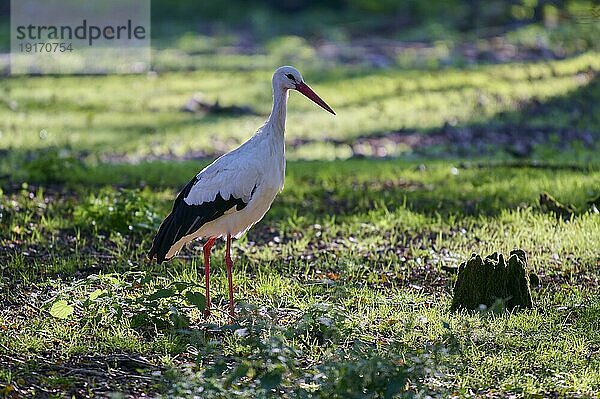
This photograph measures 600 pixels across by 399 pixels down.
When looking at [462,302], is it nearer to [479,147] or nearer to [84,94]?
[479,147]

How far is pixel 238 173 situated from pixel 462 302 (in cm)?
160

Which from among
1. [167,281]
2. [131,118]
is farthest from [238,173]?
[131,118]

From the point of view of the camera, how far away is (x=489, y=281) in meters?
6.18

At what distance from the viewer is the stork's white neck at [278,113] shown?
6398mm

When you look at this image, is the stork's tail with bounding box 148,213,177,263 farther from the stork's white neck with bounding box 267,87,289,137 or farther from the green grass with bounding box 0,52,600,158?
the green grass with bounding box 0,52,600,158

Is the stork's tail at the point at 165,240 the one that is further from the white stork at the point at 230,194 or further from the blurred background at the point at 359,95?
the blurred background at the point at 359,95

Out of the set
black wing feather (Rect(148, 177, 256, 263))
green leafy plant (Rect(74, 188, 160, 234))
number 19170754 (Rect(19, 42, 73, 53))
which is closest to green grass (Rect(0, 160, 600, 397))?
green leafy plant (Rect(74, 188, 160, 234))

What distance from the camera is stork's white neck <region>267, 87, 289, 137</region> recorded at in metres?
6.40

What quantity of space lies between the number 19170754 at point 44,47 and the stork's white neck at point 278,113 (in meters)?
15.9

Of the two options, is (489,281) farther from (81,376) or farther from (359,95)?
(359,95)

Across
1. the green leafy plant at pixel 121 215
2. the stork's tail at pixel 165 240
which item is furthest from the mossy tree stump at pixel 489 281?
the green leafy plant at pixel 121 215

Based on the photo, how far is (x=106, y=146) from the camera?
12.8m

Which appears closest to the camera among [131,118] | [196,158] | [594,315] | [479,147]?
[594,315]

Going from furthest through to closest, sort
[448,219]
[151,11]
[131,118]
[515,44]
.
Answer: [151,11] < [515,44] < [131,118] < [448,219]
